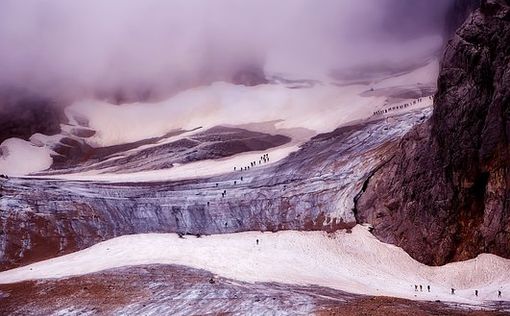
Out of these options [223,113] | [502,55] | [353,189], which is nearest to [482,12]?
[502,55]

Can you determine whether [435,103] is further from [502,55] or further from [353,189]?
[353,189]

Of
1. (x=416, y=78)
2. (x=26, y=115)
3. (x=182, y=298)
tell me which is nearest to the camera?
(x=182, y=298)

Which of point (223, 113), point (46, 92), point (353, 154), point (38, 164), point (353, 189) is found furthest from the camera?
point (46, 92)

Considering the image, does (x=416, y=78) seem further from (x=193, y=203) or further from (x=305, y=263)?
(x=305, y=263)

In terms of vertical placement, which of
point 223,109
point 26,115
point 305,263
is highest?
point 26,115

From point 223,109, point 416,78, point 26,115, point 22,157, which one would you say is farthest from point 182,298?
point 26,115

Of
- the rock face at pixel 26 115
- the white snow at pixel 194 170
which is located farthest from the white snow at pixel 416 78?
the rock face at pixel 26 115

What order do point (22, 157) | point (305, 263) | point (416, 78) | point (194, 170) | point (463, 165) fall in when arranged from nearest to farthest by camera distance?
point (305, 263)
point (463, 165)
point (194, 170)
point (22, 157)
point (416, 78)
